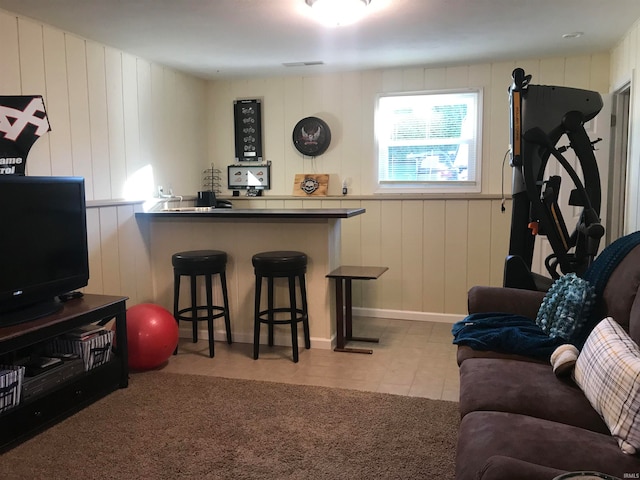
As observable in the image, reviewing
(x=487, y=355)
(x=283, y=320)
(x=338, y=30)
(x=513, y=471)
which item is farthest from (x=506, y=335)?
(x=338, y=30)

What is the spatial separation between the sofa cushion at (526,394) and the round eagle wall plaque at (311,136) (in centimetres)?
311

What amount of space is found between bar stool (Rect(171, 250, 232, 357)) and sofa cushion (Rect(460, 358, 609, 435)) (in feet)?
6.75

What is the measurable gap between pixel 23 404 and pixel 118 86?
237 centimetres

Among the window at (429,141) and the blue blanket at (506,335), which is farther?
the window at (429,141)

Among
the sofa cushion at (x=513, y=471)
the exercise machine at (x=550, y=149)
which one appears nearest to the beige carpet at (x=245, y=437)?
the sofa cushion at (x=513, y=471)

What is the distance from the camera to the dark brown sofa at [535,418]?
1.41 meters

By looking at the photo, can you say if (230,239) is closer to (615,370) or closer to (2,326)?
(2,326)

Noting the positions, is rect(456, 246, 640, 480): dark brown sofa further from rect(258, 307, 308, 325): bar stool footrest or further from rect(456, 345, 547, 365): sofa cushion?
rect(258, 307, 308, 325): bar stool footrest

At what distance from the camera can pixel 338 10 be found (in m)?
3.01

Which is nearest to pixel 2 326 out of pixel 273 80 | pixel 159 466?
pixel 159 466

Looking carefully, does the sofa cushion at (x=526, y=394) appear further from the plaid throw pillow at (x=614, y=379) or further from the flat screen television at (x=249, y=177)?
the flat screen television at (x=249, y=177)

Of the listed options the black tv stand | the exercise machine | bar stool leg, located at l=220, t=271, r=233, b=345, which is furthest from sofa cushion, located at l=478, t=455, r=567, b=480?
bar stool leg, located at l=220, t=271, r=233, b=345

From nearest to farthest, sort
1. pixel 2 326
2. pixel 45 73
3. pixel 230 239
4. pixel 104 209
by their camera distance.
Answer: pixel 2 326 → pixel 45 73 → pixel 104 209 → pixel 230 239

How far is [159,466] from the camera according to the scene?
228 cm
